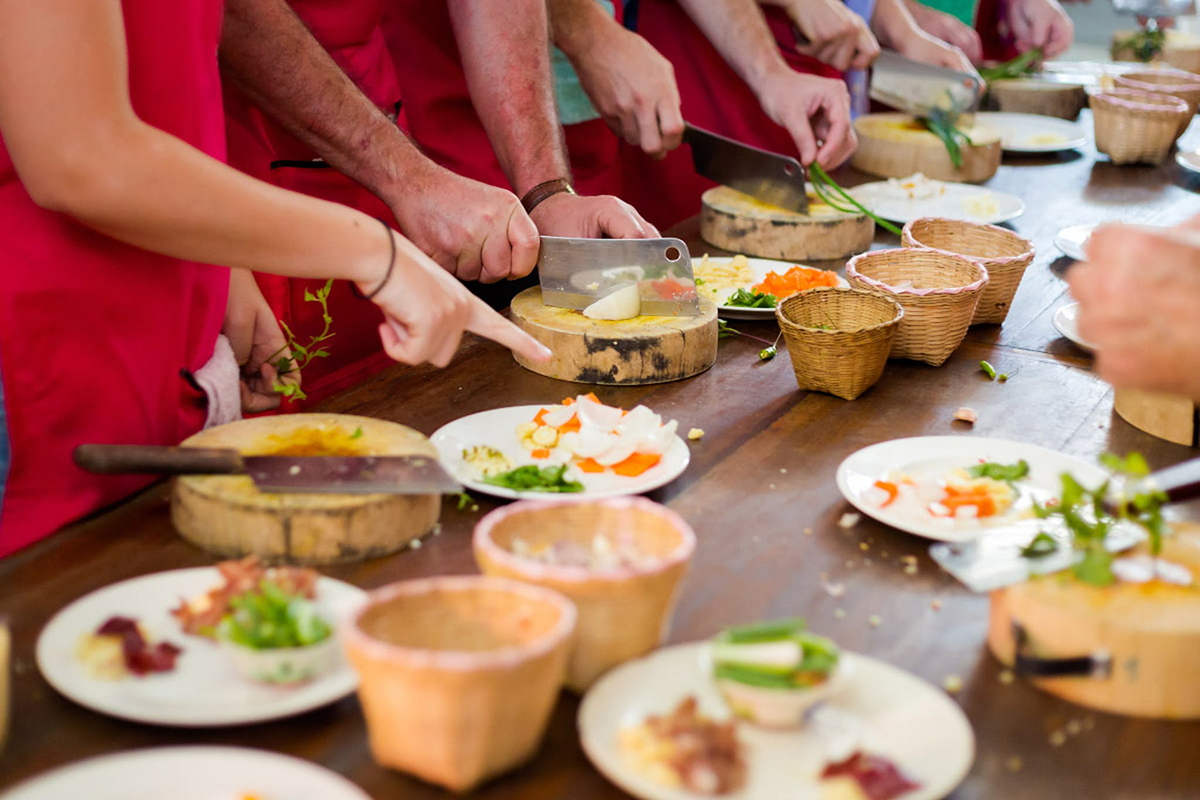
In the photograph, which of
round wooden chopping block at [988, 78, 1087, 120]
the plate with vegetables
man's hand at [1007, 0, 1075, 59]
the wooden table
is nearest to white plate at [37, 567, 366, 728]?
the wooden table

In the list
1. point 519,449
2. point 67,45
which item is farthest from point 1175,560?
point 67,45

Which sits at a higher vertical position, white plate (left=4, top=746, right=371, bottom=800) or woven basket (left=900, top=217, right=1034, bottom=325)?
→ woven basket (left=900, top=217, right=1034, bottom=325)

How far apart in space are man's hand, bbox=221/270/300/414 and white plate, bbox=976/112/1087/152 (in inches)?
108

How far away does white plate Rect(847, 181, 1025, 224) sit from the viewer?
3.11 m

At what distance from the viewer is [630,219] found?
2.43m

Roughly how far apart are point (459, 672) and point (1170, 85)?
399 cm

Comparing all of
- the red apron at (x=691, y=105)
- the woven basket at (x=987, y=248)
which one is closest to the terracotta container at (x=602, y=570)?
the woven basket at (x=987, y=248)

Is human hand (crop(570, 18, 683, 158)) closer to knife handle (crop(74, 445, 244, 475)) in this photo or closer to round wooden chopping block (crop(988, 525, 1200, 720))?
knife handle (crop(74, 445, 244, 475))

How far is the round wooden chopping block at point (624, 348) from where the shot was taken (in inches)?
81.1

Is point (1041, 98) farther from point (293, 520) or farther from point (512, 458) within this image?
point (293, 520)

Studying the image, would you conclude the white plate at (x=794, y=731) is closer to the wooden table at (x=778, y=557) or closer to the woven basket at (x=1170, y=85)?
the wooden table at (x=778, y=557)

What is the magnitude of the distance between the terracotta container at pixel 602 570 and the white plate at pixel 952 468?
420mm

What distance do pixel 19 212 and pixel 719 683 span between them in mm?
1154

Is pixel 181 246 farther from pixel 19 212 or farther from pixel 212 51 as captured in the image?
pixel 212 51
